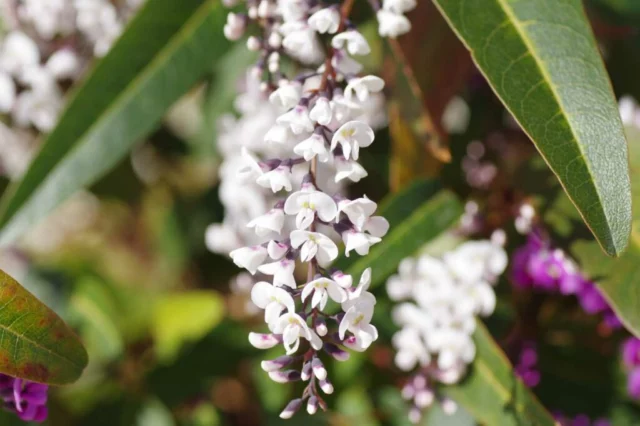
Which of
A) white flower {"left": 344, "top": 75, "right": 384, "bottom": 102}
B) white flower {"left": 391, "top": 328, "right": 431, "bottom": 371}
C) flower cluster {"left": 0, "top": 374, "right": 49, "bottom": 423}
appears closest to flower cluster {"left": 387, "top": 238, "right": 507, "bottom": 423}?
white flower {"left": 391, "top": 328, "right": 431, "bottom": 371}

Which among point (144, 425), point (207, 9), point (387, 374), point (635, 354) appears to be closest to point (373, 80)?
point (207, 9)

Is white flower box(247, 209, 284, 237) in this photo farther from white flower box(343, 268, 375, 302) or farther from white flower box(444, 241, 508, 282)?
white flower box(444, 241, 508, 282)

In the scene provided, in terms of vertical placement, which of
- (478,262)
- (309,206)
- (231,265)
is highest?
(309,206)

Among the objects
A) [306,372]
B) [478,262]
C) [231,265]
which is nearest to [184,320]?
[231,265]

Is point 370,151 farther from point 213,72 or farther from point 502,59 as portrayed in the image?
point 502,59

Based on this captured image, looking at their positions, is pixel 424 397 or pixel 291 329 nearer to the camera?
pixel 291 329

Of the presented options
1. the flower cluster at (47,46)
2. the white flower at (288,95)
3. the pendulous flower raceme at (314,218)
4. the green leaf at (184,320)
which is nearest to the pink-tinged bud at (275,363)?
the pendulous flower raceme at (314,218)

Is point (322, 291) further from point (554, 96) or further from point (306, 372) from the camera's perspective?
point (554, 96)
